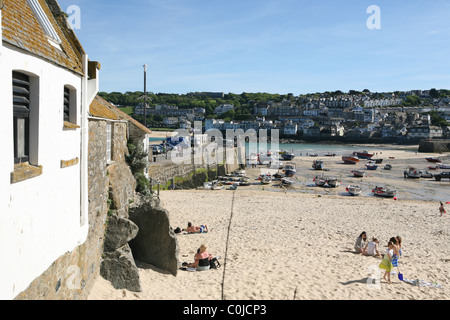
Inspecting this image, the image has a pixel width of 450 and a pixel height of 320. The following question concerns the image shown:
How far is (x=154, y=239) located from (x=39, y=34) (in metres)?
6.11

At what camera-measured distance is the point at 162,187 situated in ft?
87.9

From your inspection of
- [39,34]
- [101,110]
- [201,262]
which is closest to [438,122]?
[201,262]

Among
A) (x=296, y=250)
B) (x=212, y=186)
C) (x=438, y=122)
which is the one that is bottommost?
(x=212, y=186)

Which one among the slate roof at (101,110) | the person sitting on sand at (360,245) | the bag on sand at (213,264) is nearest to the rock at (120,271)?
the slate roof at (101,110)

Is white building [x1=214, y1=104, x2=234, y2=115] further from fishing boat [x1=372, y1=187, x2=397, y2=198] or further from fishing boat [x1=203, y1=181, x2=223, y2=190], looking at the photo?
fishing boat [x1=372, y1=187, x2=397, y2=198]

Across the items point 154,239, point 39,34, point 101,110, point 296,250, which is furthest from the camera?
point 296,250

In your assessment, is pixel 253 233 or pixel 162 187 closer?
pixel 253 233

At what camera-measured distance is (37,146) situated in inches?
158

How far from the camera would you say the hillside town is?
112688 mm

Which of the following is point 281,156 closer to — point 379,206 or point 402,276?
point 379,206

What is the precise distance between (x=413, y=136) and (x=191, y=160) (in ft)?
315

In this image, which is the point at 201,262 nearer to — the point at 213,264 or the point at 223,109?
the point at 213,264

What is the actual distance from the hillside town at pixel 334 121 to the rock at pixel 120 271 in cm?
11048
